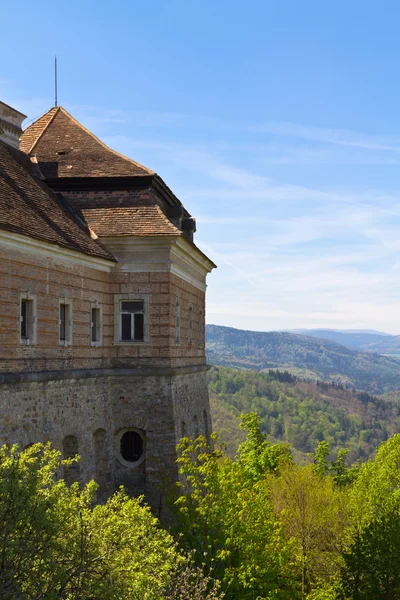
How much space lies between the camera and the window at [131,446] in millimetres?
29109

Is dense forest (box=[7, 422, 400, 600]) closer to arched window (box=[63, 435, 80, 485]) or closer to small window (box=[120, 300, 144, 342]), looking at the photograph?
arched window (box=[63, 435, 80, 485])

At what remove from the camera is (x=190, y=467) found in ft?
85.6

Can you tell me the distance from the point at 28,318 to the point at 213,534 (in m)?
9.29

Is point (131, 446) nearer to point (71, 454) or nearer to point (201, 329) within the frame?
point (71, 454)

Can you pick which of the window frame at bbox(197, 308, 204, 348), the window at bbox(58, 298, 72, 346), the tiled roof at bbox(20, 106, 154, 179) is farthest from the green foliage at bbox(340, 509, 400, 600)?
the window frame at bbox(197, 308, 204, 348)

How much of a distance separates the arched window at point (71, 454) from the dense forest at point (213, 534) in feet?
1.84

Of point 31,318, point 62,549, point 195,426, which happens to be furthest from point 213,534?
point 62,549

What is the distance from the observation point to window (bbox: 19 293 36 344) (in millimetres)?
23172

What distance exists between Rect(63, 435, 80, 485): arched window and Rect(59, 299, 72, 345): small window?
132 inches

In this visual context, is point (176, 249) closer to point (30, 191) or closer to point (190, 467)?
point (30, 191)

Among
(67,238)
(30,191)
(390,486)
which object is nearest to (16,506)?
(67,238)

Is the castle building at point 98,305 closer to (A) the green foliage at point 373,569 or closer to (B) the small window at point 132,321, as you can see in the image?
(B) the small window at point 132,321

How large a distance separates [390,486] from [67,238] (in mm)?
20155

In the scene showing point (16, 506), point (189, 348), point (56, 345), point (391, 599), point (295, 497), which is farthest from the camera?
point (189, 348)
